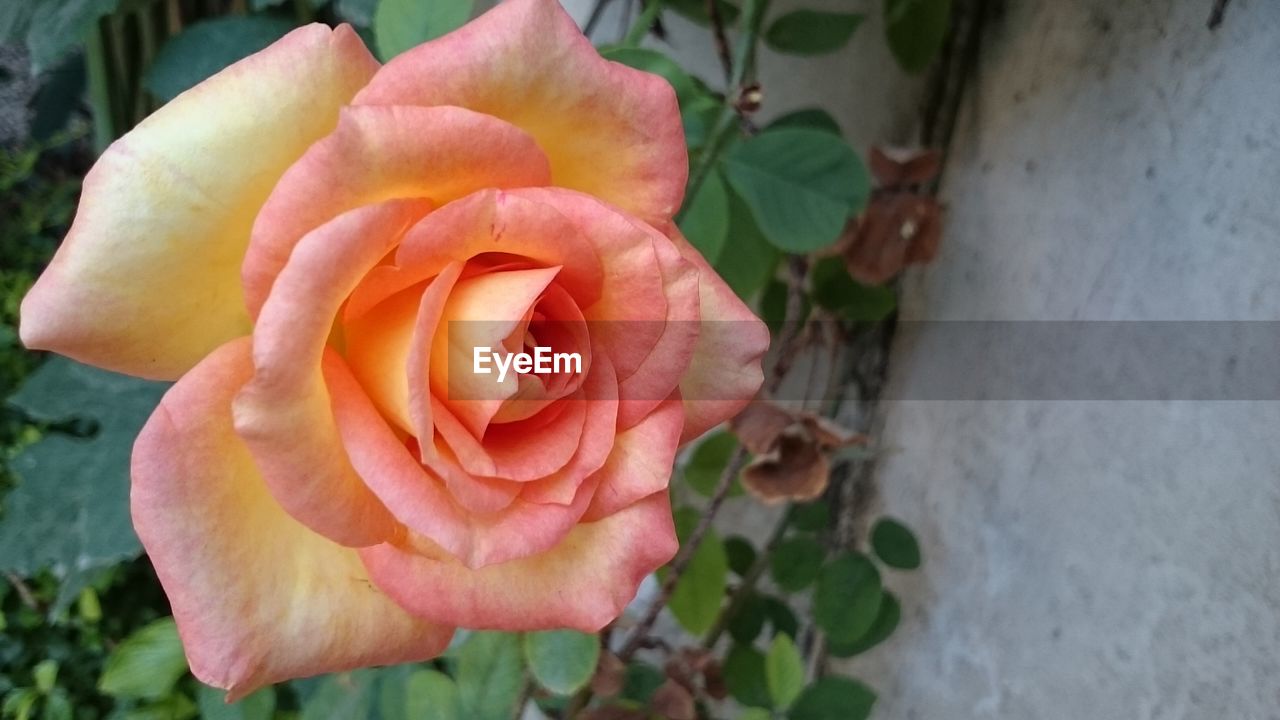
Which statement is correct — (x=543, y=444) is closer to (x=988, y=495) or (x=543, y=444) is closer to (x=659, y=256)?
(x=659, y=256)

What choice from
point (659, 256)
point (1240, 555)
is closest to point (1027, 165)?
point (1240, 555)

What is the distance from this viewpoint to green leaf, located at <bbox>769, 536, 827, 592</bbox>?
60 centimetres

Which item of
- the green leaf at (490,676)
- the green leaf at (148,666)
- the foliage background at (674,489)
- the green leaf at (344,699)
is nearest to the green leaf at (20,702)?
the foliage background at (674,489)

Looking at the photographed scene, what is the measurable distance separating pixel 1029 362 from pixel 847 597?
0.65 ft

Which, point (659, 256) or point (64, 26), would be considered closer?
point (659, 256)

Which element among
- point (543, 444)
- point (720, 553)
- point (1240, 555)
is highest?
point (543, 444)

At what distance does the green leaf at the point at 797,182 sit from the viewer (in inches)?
19.4

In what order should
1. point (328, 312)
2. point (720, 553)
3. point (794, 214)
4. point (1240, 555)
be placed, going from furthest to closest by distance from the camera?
point (720, 553) < point (794, 214) < point (1240, 555) < point (328, 312)

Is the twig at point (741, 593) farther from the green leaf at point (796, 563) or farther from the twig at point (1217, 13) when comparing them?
the twig at point (1217, 13)

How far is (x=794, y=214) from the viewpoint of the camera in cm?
50

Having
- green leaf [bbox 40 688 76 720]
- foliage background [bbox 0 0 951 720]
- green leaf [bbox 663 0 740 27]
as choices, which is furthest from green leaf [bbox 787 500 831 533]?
green leaf [bbox 40 688 76 720]

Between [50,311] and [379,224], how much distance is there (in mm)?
86

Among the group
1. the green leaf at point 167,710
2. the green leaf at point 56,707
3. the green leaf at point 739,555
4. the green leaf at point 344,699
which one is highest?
the green leaf at point 344,699

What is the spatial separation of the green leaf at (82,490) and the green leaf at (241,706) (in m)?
0.09
